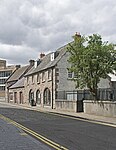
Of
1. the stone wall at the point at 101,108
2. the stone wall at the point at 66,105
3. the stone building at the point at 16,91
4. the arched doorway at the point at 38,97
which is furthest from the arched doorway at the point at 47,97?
the stone building at the point at 16,91

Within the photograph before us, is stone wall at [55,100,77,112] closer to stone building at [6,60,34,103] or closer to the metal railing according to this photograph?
the metal railing

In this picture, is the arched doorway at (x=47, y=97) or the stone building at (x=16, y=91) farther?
the stone building at (x=16, y=91)

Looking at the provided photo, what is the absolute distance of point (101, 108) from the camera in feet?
91.0

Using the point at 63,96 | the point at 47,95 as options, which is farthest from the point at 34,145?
the point at 47,95

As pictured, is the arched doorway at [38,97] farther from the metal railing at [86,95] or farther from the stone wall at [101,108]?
the stone wall at [101,108]

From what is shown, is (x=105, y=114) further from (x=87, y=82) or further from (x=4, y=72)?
(x=4, y=72)

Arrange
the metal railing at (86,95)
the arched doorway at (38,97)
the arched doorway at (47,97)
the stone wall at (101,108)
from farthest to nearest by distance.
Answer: the arched doorway at (38,97) → the arched doorway at (47,97) → the metal railing at (86,95) → the stone wall at (101,108)

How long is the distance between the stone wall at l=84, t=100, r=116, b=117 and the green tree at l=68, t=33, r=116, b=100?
1.41 meters

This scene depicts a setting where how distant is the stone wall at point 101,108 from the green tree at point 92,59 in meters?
1.41

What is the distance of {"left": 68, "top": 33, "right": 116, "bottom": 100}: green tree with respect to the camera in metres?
27.6

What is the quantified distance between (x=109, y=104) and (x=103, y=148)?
15628 mm

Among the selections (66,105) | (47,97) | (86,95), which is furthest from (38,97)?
(86,95)

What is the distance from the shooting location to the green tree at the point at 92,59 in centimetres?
2756

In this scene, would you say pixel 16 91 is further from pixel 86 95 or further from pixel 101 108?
pixel 101 108
